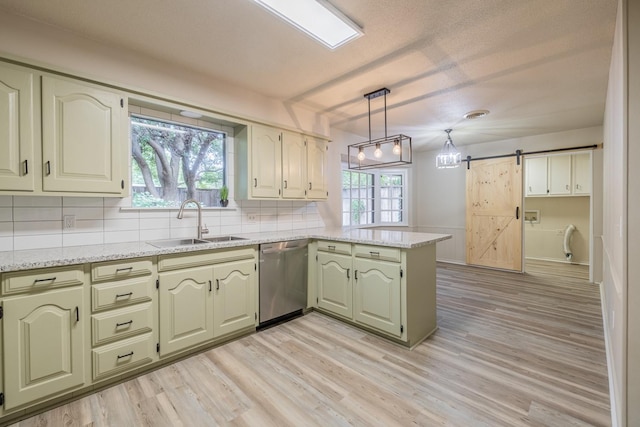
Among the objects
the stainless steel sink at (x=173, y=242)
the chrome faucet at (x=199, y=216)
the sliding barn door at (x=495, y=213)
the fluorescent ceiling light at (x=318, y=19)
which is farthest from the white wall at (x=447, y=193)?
the stainless steel sink at (x=173, y=242)

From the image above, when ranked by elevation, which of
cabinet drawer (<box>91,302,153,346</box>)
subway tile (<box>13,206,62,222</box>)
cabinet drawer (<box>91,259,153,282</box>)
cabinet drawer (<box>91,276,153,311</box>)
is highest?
subway tile (<box>13,206,62,222</box>)

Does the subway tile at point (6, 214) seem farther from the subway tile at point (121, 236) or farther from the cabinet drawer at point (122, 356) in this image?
the cabinet drawer at point (122, 356)

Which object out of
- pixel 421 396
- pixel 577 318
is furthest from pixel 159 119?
pixel 577 318

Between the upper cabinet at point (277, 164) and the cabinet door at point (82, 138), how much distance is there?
42.9 inches

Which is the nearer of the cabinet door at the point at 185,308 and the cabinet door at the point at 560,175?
the cabinet door at the point at 185,308

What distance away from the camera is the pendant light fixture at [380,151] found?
9.05ft

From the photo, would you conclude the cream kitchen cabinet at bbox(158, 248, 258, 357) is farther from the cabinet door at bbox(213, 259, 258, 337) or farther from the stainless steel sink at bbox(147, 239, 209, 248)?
the stainless steel sink at bbox(147, 239, 209, 248)

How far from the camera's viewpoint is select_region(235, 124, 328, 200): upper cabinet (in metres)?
3.03

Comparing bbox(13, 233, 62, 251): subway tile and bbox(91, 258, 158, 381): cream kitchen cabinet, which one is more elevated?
bbox(13, 233, 62, 251): subway tile

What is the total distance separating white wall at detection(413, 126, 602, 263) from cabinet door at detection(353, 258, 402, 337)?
385 cm

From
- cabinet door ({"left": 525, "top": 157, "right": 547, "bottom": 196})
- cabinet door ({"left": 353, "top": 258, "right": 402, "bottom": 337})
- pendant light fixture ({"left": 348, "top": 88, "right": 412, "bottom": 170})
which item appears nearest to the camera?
cabinet door ({"left": 353, "top": 258, "right": 402, "bottom": 337})

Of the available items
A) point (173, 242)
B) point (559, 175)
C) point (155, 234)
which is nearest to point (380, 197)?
point (559, 175)

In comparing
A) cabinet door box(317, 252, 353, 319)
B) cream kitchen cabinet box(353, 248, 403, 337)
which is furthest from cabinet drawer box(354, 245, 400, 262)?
cabinet door box(317, 252, 353, 319)

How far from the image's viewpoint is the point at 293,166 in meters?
3.39
